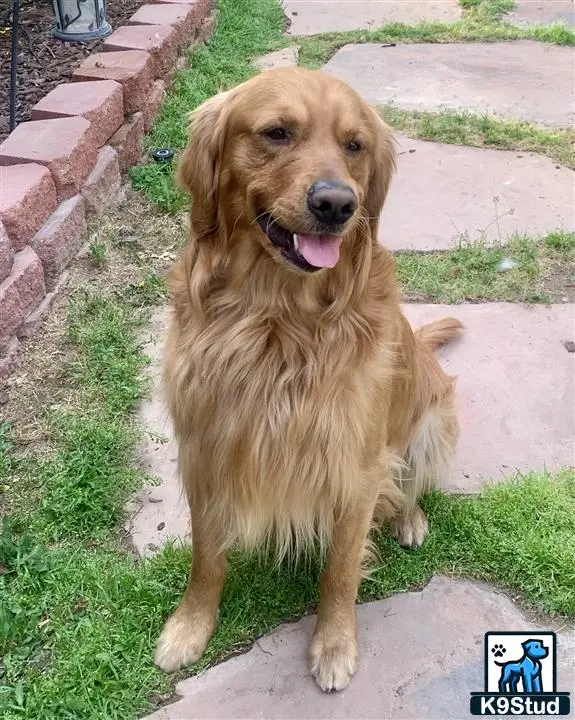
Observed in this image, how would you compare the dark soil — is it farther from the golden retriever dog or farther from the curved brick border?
the golden retriever dog

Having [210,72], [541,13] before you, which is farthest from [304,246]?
[541,13]

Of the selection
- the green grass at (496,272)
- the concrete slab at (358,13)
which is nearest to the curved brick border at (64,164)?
the green grass at (496,272)

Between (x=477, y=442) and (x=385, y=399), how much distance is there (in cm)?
96

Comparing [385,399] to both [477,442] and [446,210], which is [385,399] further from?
[446,210]

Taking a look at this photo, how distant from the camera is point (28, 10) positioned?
21.1 ft

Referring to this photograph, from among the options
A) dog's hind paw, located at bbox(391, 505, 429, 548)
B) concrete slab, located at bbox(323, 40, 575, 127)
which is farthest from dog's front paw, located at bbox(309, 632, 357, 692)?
concrete slab, located at bbox(323, 40, 575, 127)

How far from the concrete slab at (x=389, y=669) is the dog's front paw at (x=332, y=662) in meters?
0.03

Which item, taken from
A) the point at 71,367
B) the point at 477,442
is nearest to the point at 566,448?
the point at 477,442

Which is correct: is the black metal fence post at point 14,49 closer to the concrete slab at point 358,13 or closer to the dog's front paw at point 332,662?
the dog's front paw at point 332,662

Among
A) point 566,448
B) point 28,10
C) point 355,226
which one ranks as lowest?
point 566,448

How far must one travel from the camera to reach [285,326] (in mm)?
1977

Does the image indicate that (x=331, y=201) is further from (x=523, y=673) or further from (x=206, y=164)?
(x=523, y=673)

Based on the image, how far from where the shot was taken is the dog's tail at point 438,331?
10.2 ft

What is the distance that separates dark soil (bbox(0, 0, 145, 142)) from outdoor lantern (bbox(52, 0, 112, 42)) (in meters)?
0.06
